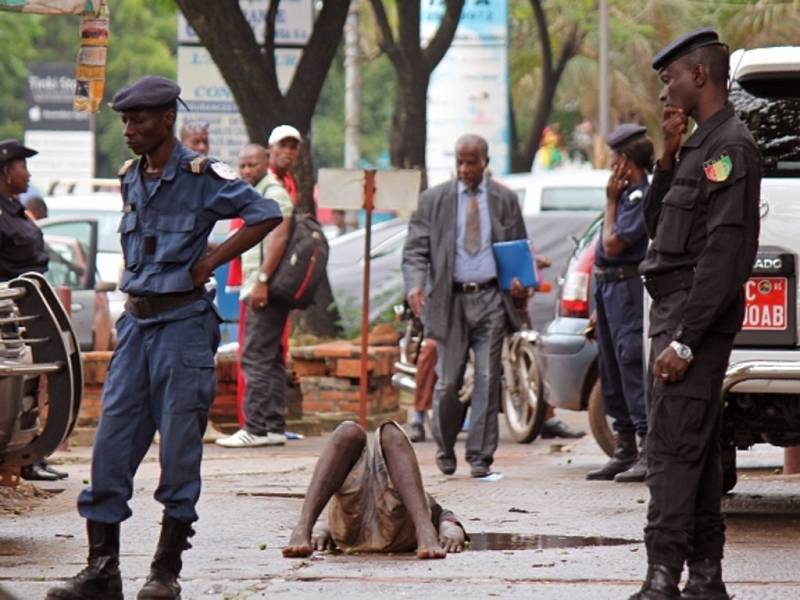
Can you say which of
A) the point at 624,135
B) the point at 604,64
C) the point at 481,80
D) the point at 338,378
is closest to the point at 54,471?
the point at 624,135

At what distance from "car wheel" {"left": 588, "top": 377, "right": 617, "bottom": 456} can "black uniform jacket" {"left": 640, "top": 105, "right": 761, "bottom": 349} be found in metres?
5.42

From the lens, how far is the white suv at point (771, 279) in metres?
8.65

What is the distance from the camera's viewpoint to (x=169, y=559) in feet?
24.5

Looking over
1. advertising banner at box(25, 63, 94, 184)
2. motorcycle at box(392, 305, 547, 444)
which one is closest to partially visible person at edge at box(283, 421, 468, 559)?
motorcycle at box(392, 305, 547, 444)

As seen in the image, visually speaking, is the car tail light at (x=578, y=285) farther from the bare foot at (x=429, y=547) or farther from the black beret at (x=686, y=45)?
the black beret at (x=686, y=45)

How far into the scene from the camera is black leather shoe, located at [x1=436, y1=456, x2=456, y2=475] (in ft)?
39.3

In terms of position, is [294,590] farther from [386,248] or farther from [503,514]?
[386,248]

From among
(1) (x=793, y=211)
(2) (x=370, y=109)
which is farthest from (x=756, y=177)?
(2) (x=370, y=109)

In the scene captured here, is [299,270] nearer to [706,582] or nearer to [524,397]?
[524,397]

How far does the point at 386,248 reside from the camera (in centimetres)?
2200

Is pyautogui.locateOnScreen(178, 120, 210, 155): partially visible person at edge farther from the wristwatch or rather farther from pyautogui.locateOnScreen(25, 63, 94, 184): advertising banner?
pyautogui.locateOnScreen(25, 63, 94, 184): advertising banner

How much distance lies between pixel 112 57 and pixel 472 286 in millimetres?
51780

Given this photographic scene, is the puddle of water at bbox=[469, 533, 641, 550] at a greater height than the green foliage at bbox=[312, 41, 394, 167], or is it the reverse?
the green foliage at bbox=[312, 41, 394, 167]

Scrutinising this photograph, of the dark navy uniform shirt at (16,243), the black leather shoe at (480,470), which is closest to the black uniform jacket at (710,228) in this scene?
the black leather shoe at (480,470)
